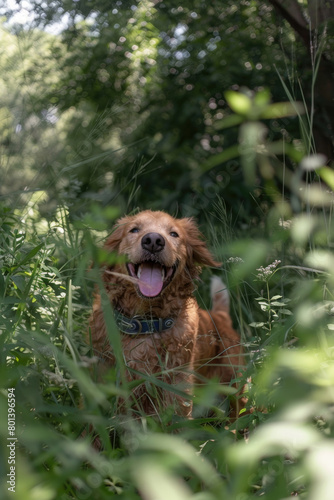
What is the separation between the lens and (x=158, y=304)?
2.92m

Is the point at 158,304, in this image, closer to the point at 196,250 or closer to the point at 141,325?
the point at 141,325

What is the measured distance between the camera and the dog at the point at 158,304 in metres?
2.62

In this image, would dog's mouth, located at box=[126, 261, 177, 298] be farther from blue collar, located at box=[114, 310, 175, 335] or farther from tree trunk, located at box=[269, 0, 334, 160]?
tree trunk, located at box=[269, 0, 334, 160]

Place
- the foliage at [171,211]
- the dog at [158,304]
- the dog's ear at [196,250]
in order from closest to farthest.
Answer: the foliage at [171,211]
the dog at [158,304]
the dog's ear at [196,250]

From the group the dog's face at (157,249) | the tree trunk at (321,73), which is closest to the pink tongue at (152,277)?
the dog's face at (157,249)

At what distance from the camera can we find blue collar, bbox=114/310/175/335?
2.71 metres

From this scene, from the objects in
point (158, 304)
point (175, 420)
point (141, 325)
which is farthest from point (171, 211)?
point (175, 420)

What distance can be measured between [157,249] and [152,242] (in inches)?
2.1

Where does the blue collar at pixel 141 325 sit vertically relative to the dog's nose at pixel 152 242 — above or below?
below

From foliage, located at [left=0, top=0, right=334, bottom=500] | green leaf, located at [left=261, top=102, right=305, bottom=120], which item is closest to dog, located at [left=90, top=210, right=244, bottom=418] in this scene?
foliage, located at [left=0, top=0, right=334, bottom=500]

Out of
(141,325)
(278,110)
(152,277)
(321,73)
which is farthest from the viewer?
(321,73)

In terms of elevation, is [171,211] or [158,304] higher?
[158,304]

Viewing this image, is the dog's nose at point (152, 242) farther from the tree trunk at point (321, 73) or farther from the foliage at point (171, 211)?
the tree trunk at point (321, 73)

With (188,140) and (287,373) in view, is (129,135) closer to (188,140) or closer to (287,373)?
(188,140)
